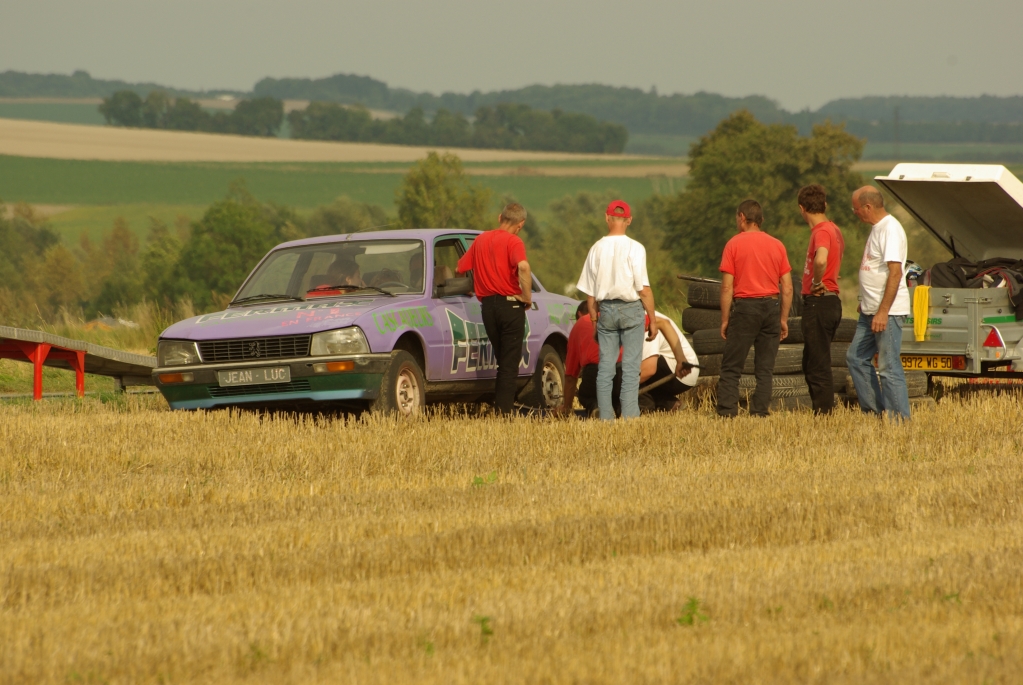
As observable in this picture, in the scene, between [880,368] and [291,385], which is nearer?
[880,368]

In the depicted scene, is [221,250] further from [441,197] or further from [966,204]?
[966,204]

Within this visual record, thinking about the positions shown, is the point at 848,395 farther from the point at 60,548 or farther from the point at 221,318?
the point at 60,548

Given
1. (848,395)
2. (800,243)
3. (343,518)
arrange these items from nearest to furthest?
1. (343,518)
2. (848,395)
3. (800,243)

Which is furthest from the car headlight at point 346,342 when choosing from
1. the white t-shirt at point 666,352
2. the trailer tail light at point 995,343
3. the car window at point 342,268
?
the trailer tail light at point 995,343

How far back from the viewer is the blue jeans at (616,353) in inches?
452

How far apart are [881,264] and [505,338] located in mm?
3316

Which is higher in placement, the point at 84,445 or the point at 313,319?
the point at 313,319

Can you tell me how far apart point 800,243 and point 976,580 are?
7219 centimetres

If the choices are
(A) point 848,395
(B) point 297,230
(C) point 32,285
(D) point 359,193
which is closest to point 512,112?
(D) point 359,193

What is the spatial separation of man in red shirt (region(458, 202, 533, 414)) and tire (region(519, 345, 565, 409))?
1.17 metres

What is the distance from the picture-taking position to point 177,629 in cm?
493

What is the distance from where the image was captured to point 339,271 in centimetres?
1251

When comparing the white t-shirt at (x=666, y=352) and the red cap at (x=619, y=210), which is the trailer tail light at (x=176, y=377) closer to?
the red cap at (x=619, y=210)

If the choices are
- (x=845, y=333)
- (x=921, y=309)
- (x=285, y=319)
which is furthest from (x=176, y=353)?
(x=921, y=309)
